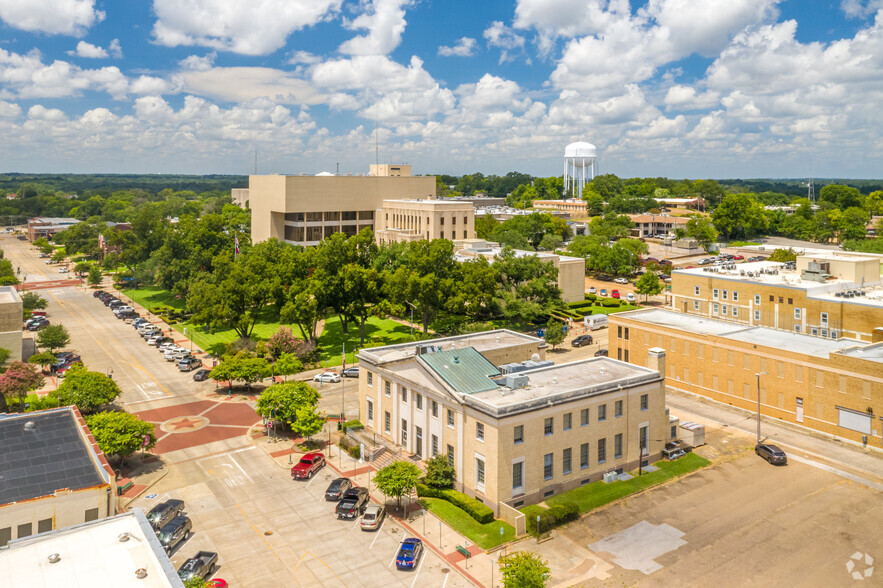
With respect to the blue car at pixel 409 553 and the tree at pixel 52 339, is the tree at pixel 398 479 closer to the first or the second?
the blue car at pixel 409 553

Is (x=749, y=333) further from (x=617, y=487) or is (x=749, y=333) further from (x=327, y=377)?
(x=327, y=377)

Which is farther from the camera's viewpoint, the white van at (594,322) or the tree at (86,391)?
the white van at (594,322)

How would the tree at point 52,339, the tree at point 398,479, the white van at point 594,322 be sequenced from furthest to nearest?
the white van at point 594,322 → the tree at point 52,339 → the tree at point 398,479

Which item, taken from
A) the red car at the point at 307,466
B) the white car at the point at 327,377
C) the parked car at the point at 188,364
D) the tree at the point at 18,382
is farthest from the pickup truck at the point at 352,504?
the parked car at the point at 188,364

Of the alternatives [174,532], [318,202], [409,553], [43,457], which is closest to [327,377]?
[174,532]

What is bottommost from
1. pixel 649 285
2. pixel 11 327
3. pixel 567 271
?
pixel 11 327

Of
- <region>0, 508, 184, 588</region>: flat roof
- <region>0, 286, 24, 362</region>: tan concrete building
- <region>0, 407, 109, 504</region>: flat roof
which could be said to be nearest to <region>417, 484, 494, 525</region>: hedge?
<region>0, 508, 184, 588</region>: flat roof
